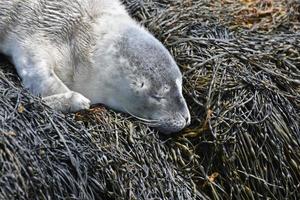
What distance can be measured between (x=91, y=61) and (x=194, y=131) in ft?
1.55

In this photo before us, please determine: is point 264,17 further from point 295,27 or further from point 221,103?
point 221,103

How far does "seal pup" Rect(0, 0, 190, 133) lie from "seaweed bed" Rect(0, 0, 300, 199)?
64 mm

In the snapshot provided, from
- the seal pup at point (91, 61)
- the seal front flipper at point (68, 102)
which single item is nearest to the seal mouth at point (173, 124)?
the seal pup at point (91, 61)

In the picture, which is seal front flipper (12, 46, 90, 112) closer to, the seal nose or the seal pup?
the seal pup

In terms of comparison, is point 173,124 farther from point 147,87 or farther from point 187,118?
point 147,87

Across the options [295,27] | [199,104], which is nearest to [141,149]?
[199,104]

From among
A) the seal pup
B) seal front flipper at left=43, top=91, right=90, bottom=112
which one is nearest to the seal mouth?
the seal pup

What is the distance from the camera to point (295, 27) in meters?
3.61

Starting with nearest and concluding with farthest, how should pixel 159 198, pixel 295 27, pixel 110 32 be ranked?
pixel 159 198, pixel 110 32, pixel 295 27

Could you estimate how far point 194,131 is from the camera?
298 centimetres

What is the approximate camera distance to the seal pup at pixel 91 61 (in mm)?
2828

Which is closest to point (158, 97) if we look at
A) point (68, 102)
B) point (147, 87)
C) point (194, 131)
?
point (147, 87)

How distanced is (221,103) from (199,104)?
9 cm

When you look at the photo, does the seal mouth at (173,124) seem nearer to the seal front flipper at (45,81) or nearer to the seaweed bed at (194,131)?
the seaweed bed at (194,131)
